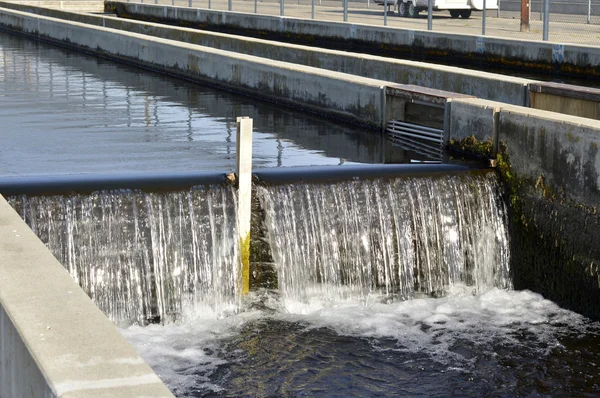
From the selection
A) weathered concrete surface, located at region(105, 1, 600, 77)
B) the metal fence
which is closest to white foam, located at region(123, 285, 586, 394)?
weathered concrete surface, located at region(105, 1, 600, 77)

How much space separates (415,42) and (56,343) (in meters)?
21.3

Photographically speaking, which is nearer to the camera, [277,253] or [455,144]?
[277,253]

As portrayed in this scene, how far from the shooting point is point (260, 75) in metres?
16.9

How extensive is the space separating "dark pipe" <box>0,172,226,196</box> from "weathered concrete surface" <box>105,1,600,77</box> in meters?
11.6

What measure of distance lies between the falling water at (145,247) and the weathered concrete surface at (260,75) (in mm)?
5086

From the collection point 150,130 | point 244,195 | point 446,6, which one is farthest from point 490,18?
point 244,195

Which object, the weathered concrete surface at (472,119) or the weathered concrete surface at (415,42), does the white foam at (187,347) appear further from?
the weathered concrete surface at (415,42)

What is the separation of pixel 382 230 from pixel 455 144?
108 inches

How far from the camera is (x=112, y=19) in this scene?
105 feet

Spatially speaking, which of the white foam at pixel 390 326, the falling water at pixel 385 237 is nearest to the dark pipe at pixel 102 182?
the falling water at pixel 385 237

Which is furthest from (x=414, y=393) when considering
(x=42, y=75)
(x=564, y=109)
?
(x=42, y=75)

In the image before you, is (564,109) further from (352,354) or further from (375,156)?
(352,354)

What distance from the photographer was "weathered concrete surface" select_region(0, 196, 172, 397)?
12.9 feet

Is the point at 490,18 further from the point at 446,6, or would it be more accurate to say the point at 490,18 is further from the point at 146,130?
the point at 146,130
